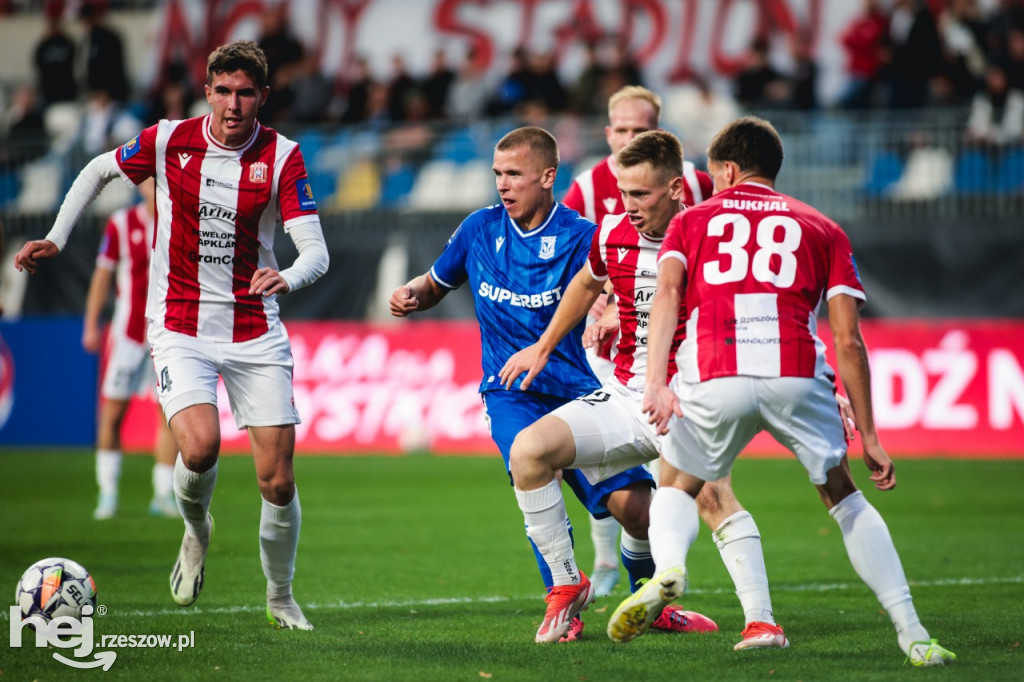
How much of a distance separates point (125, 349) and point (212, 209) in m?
5.16

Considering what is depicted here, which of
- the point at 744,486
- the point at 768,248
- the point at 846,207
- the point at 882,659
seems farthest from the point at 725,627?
the point at 846,207

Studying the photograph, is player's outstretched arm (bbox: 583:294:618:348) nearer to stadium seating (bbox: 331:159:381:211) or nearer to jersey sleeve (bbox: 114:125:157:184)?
jersey sleeve (bbox: 114:125:157:184)

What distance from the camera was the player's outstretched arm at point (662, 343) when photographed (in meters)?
4.83

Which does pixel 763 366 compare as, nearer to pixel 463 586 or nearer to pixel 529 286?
pixel 529 286

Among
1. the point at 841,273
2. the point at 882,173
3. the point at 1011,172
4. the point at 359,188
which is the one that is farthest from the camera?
the point at 359,188

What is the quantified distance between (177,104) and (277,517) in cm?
1392

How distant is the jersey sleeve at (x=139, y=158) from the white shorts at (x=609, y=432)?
7.24 ft

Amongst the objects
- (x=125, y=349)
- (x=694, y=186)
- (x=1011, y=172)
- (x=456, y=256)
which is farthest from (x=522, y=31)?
(x=456, y=256)

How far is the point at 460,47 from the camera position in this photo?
2188cm

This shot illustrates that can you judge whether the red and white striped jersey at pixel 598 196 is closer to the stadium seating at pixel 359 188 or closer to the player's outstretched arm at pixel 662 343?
the player's outstretched arm at pixel 662 343

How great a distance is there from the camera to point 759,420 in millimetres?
4957

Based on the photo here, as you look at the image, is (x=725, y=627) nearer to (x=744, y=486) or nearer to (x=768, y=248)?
(x=768, y=248)

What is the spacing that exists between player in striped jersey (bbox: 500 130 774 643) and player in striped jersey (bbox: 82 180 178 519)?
570cm

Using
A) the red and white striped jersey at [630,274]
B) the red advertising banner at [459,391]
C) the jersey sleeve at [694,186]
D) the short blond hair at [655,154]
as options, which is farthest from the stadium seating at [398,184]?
the short blond hair at [655,154]
